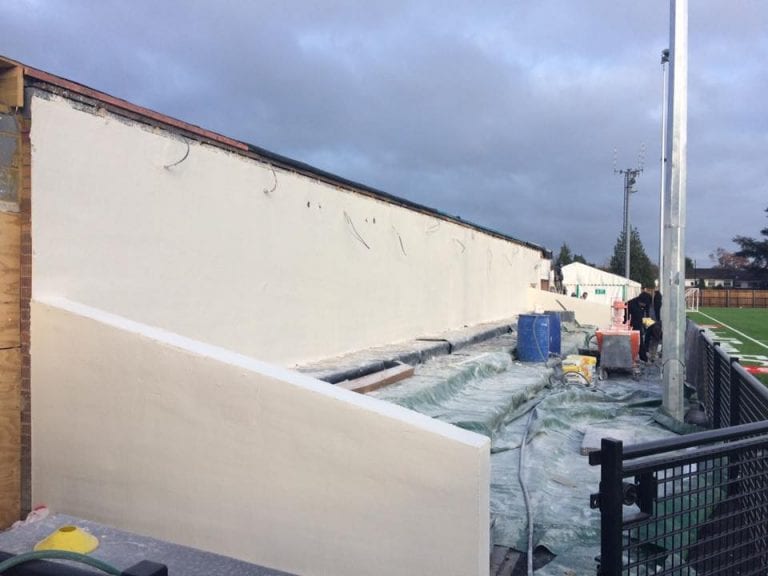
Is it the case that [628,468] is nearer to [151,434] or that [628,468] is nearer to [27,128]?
[151,434]

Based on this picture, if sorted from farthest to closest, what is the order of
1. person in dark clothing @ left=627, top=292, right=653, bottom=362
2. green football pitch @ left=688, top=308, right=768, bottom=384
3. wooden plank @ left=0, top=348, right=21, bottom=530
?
green football pitch @ left=688, top=308, right=768, bottom=384 < person in dark clothing @ left=627, top=292, right=653, bottom=362 < wooden plank @ left=0, top=348, right=21, bottom=530

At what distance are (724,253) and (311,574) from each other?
5584 inches

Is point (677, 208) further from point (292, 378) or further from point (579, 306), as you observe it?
point (579, 306)

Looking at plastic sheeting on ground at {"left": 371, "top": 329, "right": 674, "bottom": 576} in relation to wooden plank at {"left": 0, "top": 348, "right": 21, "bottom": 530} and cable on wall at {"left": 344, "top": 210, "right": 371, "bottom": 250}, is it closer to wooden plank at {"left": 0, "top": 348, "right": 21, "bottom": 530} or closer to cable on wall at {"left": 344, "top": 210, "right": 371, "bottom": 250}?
cable on wall at {"left": 344, "top": 210, "right": 371, "bottom": 250}

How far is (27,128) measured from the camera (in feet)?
15.1

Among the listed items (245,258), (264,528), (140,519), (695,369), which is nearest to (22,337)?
(140,519)

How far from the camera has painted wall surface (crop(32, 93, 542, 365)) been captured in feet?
16.6

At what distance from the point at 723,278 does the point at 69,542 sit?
417 ft

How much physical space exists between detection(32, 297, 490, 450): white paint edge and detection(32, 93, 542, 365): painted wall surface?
64 centimetres

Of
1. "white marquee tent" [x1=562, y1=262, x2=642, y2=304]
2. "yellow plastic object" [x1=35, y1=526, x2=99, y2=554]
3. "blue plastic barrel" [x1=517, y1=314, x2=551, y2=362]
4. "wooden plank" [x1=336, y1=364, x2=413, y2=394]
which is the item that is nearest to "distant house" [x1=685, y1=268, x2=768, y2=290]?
"white marquee tent" [x1=562, y1=262, x2=642, y2=304]

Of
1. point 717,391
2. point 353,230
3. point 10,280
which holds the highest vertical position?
point 353,230

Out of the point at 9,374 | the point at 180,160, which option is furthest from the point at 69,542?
the point at 180,160

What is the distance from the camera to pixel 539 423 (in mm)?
7879

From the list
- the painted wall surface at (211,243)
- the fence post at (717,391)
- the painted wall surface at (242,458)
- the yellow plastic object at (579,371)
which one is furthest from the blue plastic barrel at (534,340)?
the painted wall surface at (242,458)
